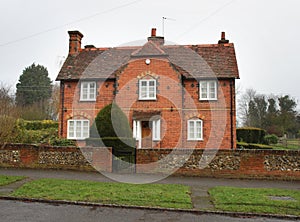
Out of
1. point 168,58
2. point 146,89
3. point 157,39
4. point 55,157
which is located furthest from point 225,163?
point 157,39

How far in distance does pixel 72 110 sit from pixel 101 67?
14.3 feet

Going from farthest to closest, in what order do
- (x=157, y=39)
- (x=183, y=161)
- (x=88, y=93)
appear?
(x=157, y=39)
(x=88, y=93)
(x=183, y=161)

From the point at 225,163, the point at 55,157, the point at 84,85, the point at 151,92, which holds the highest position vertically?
the point at 84,85

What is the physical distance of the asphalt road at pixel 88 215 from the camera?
7278 mm

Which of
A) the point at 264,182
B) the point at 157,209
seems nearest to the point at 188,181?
the point at 264,182

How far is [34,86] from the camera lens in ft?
205

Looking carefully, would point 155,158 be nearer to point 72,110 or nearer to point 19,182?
point 19,182

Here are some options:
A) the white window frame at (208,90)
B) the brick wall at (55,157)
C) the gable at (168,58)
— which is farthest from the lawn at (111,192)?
the gable at (168,58)

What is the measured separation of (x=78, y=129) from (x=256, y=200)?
17.0m

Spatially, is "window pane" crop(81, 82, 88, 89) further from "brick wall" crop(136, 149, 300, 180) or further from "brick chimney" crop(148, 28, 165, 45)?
"brick wall" crop(136, 149, 300, 180)

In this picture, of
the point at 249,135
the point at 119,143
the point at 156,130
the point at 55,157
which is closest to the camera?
the point at 55,157

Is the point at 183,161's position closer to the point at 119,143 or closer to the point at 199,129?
the point at 119,143

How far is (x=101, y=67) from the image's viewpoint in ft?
80.0

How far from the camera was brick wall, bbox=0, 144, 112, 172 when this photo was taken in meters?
14.6
